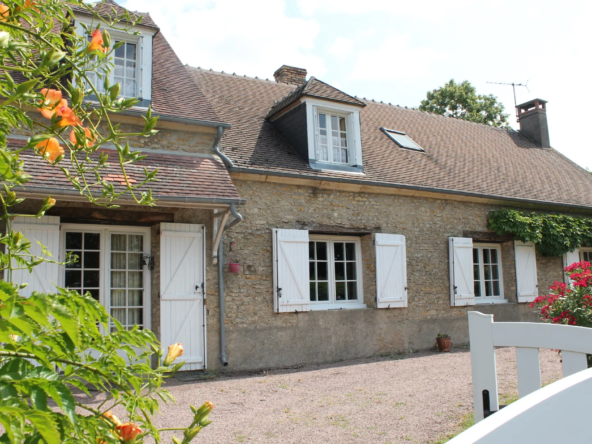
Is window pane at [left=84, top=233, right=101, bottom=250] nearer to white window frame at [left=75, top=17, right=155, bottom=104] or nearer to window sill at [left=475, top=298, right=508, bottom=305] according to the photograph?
white window frame at [left=75, top=17, right=155, bottom=104]

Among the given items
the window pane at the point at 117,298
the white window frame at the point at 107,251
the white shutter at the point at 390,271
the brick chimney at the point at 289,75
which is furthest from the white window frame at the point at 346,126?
the window pane at the point at 117,298

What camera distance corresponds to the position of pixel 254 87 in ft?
40.1

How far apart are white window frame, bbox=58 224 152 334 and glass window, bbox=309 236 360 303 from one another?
2923 millimetres

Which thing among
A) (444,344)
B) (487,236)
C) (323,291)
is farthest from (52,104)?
(487,236)

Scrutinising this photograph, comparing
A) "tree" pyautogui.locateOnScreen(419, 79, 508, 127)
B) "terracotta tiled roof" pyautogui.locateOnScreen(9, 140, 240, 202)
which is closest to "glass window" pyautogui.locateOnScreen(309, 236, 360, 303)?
"terracotta tiled roof" pyautogui.locateOnScreen(9, 140, 240, 202)

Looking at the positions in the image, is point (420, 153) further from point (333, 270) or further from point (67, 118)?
point (67, 118)

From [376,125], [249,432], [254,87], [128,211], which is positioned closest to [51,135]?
[249,432]

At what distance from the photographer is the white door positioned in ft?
25.1

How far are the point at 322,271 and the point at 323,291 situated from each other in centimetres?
36

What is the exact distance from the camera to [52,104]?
4.24 feet

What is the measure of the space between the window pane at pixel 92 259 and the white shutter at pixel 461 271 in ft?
21.6

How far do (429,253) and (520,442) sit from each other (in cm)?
972

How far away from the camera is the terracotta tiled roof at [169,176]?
6.54 meters

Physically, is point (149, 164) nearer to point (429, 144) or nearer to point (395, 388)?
point (395, 388)
